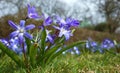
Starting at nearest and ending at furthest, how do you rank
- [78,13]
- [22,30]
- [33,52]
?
[22,30], [33,52], [78,13]

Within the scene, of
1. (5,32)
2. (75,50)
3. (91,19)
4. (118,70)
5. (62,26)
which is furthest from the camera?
(91,19)

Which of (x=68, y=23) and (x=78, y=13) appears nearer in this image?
(x=68, y=23)

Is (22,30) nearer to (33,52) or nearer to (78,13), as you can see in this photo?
(33,52)

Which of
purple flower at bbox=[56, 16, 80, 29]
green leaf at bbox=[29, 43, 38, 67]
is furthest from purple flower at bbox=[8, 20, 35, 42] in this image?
purple flower at bbox=[56, 16, 80, 29]

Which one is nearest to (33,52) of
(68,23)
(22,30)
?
(22,30)

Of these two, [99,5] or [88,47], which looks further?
[99,5]

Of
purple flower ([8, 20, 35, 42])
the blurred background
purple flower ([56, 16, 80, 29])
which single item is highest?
purple flower ([8, 20, 35, 42])

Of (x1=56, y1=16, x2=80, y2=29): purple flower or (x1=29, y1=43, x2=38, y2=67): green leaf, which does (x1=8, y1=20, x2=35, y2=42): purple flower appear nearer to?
(x1=29, y1=43, x2=38, y2=67): green leaf

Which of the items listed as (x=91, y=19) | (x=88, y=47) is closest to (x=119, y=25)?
(x=91, y=19)

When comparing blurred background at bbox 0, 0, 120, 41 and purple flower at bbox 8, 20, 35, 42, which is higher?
purple flower at bbox 8, 20, 35, 42

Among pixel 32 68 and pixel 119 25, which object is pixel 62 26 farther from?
pixel 119 25

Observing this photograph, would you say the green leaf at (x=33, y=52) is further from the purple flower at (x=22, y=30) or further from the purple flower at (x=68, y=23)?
the purple flower at (x=68, y=23)
